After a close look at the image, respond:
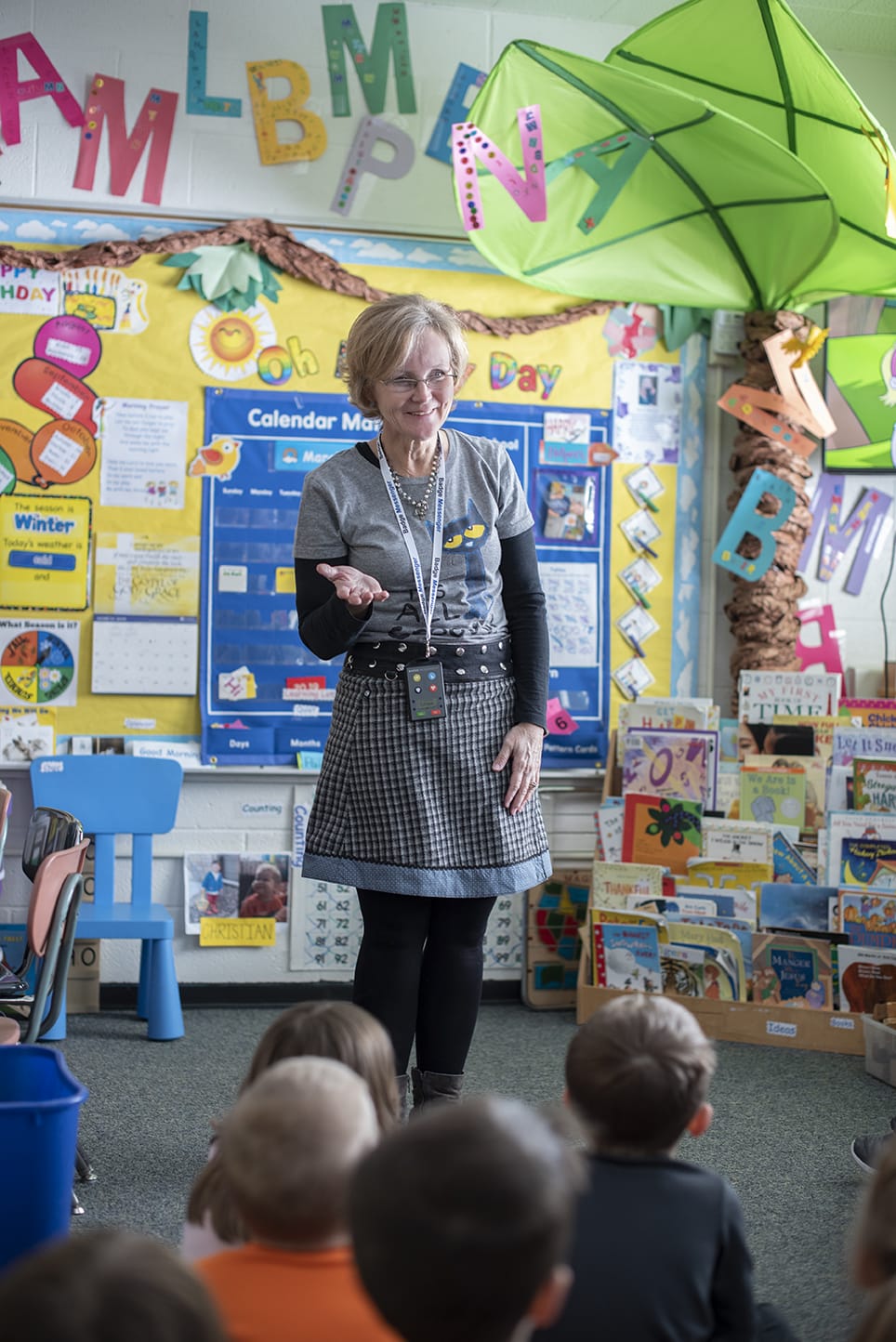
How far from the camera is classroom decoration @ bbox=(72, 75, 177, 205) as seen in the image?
3.72 meters

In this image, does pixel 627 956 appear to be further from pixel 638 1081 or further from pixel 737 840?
pixel 638 1081

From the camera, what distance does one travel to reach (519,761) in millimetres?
2104

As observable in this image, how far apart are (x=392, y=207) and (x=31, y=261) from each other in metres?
1.02

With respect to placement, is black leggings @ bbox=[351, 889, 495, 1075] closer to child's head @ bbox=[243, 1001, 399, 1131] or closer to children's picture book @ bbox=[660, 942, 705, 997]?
child's head @ bbox=[243, 1001, 399, 1131]

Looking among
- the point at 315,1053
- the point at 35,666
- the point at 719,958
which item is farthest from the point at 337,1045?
the point at 35,666

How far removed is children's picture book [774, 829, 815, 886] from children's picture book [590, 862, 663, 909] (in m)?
0.32

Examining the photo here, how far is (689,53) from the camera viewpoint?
340cm

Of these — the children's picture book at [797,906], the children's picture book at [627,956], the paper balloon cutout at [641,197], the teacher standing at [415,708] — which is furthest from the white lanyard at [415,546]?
the children's picture book at [797,906]

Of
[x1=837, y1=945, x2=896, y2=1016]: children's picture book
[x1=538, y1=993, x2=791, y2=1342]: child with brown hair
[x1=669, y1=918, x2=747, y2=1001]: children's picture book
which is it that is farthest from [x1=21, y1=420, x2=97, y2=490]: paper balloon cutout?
[x1=538, y1=993, x2=791, y2=1342]: child with brown hair

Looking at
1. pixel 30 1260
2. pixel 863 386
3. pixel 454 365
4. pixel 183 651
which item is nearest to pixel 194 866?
pixel 183 651

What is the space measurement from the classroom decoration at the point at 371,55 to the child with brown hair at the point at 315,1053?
314cm

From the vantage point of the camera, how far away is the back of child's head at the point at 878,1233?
1036 millimetres

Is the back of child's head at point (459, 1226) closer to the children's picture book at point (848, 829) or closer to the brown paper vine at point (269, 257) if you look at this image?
the children's picture book at point (848, 829)

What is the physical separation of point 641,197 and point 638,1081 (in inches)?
114
